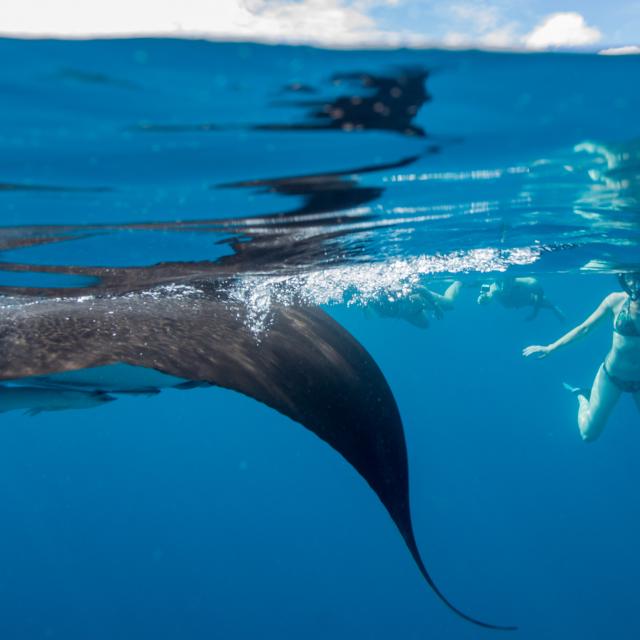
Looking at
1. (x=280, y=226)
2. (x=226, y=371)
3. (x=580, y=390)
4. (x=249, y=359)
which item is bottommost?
(x=580, y=390)

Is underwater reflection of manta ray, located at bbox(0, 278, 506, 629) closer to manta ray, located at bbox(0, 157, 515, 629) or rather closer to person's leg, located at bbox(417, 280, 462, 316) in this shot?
manta ray, located at bbox(0, 157, 515, 629)

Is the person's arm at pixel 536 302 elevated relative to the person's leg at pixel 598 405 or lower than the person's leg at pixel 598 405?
elevated

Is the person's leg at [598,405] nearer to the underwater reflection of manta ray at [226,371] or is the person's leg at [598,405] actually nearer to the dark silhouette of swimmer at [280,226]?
the dark silhouette of swimmer at [280,226]

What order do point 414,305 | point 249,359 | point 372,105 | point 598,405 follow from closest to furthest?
point 249,359
point 372,105
point 598,405
point 414,305

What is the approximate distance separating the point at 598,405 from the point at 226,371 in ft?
43.0

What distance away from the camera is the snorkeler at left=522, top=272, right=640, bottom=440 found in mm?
11516

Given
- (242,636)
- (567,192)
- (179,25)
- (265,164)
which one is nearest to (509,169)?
(567,192)

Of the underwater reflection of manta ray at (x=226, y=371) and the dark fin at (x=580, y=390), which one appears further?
the dark fin at (x=580, y=390)

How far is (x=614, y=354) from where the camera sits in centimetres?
1209

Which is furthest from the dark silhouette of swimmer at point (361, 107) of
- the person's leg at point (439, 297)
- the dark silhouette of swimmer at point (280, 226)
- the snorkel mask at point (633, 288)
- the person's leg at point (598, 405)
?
the person's leg at point (439, 297)

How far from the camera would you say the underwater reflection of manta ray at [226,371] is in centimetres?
321

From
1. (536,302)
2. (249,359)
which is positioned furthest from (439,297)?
(249,359)

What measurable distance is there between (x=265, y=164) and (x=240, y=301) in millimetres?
4438

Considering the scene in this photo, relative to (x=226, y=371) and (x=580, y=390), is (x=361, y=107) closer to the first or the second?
(x=226, y=371)
